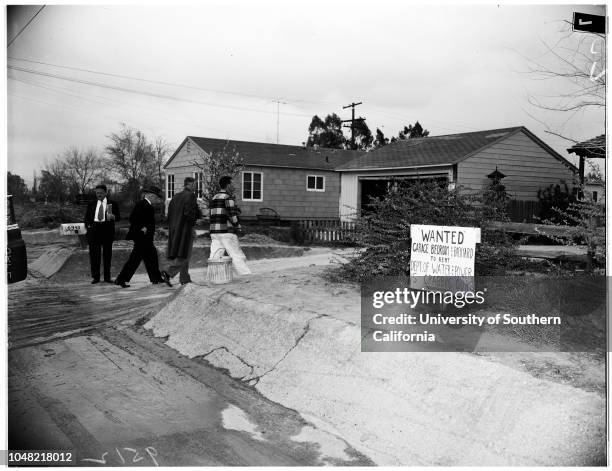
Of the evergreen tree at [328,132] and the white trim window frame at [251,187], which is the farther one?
the evergreen tree at [328,132]

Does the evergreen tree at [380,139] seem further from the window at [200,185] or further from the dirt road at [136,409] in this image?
the dirt road at [136,409]

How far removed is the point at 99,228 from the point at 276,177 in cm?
1669

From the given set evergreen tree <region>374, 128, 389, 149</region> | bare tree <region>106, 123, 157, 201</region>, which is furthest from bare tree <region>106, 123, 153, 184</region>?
evergreen tree <region>374, 128, 389, 149</region>

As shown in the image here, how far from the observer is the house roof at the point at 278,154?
25641 mm

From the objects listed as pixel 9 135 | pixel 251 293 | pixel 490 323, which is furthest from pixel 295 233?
pixel 9 135

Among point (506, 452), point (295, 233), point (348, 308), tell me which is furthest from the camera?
point (295, 233)

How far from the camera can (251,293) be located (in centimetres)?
689

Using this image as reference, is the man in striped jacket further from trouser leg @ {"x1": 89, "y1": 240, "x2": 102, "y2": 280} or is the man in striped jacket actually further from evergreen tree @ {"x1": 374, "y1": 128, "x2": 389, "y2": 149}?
evergreen tree @ {"x1": 374, "y1": 128, "x2": 389, "y2": 149}

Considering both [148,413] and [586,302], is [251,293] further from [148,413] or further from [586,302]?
[586,302]

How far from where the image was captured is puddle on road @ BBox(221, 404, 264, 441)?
417cm

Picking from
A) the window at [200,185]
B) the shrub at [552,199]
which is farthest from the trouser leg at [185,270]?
the window at [200,185]

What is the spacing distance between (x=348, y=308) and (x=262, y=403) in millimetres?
1500

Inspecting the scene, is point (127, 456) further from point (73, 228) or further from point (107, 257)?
point (73, 228)

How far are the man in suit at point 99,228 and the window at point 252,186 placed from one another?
1534 centimetres
